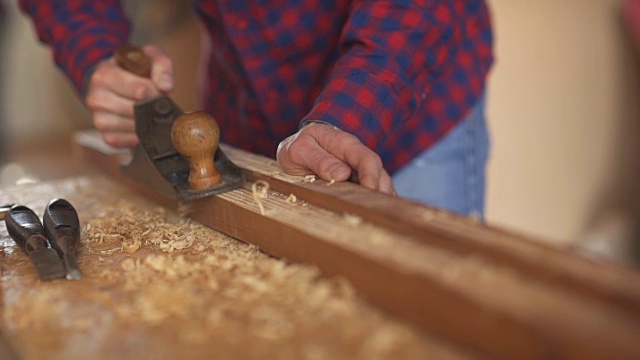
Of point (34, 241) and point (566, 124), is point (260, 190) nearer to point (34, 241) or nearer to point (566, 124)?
point (34, 241)

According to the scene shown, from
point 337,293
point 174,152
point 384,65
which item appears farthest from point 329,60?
point 337,293

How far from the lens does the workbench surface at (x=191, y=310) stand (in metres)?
0.67

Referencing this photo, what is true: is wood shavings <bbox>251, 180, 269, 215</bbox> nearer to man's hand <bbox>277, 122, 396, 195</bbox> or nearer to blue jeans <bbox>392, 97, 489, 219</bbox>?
man's hand <bbox>277, 122, 396, 195</bbox>

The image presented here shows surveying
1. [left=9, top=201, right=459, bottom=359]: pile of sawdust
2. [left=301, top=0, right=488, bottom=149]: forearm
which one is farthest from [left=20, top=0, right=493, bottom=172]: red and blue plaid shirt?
[left=9, top=201, right=459, bottom=359]: pile of sawdust

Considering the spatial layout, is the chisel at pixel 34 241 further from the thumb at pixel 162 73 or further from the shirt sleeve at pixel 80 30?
the shirt sleeve at pixel 80 30

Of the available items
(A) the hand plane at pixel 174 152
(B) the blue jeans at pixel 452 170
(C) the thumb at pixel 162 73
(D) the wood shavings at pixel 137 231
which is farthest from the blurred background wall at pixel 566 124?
(D) the wood shavings at pixel 137 231

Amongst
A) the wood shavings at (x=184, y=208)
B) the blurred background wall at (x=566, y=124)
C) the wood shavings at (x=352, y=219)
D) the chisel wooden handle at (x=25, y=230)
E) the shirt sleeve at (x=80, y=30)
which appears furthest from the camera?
the blurred background wall at (x=566, y=124)

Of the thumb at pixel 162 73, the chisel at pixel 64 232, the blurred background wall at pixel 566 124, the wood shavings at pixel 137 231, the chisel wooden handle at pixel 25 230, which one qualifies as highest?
the thumb at pixel 162 73

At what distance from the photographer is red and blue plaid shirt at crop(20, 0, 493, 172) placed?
119cm

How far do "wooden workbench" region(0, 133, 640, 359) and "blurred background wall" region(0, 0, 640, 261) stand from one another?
6.35 ft

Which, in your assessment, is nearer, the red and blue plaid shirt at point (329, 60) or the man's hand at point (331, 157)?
the man's hand at point (331, 157)

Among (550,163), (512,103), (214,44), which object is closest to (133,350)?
(214,44)

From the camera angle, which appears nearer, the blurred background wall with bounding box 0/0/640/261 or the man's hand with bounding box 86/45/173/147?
the man's hand with bounding box 86/45/173/147

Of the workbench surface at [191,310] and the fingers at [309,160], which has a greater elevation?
the fingers at [309,160]
